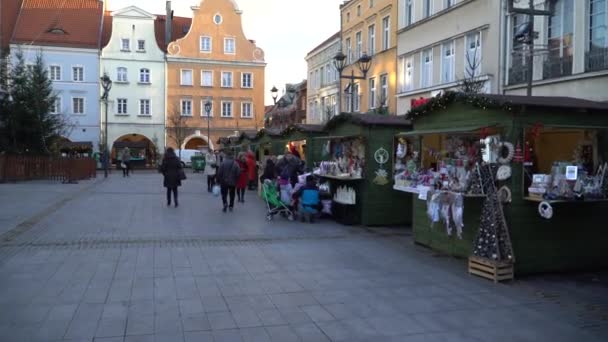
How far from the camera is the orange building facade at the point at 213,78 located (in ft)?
182

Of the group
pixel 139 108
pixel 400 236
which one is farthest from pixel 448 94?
pixel 139 108

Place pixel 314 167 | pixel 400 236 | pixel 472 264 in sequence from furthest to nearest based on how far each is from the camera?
pixel 314 167 < pixel 400 236 < pixel 472 264

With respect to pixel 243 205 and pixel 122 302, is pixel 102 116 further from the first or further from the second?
pixel 122 302

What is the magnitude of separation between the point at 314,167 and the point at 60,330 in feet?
39.2

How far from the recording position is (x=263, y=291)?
23.0 feet

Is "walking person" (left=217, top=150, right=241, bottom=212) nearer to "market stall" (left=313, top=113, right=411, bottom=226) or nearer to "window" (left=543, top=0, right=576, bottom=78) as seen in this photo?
"market stall" (left=313, top=113, right=411, bottom=226)

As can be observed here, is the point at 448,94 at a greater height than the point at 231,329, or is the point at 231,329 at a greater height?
the point at 448,94

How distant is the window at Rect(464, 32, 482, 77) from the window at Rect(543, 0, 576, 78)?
13.3ft

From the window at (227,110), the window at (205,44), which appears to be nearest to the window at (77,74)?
the window at (205,44)

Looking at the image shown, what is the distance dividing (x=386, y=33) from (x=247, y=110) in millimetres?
25829

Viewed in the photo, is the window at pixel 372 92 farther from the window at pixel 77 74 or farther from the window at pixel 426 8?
the window at pixel 77 74

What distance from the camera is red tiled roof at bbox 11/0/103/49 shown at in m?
53.0

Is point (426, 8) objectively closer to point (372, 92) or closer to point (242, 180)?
point (372, 92)

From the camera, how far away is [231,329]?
5.58 meters
